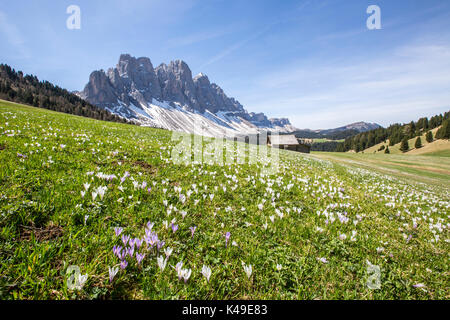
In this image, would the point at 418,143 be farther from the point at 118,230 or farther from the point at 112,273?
the point at 112,273

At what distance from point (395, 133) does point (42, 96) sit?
888ft

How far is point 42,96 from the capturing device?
5389 inches

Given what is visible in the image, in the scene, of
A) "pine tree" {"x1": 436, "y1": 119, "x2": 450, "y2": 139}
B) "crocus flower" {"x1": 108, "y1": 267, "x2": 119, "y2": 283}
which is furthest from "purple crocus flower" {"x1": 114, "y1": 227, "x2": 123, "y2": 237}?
"pine tree" {"x1": 436, "y1": 119, "x2": 450, "y2": 139}

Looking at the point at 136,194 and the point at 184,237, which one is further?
the point at 136,194

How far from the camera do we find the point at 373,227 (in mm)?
4891

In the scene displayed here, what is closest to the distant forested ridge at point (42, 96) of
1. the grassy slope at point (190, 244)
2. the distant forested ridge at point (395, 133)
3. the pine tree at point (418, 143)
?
the grassy slope at point (190, 244)

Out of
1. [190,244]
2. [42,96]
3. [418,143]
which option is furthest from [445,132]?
[42,96]

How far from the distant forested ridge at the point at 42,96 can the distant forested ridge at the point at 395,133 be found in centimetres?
19930

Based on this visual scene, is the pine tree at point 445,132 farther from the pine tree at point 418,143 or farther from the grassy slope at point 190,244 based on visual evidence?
the grassy slope at point 190,244

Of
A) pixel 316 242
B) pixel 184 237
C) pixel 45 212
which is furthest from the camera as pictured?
pixel 316 242

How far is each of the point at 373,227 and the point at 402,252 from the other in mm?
1040
